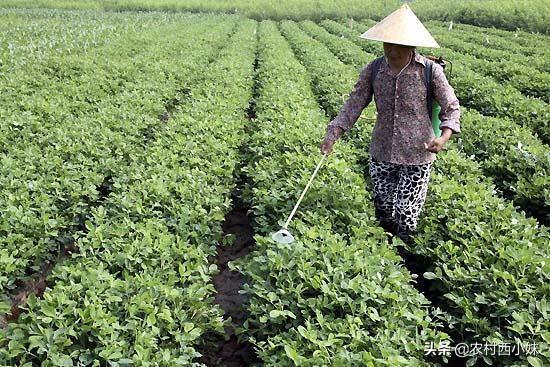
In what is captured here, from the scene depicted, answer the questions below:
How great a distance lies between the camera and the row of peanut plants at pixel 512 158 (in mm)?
5770

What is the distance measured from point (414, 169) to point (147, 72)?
8.61m

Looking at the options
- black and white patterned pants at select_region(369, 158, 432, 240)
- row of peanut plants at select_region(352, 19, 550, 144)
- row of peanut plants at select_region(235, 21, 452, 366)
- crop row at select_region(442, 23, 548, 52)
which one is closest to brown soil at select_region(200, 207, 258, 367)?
row of peanut plants at select_region(235, 21, 452, 366)

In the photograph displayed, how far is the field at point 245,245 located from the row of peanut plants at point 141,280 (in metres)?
0.02

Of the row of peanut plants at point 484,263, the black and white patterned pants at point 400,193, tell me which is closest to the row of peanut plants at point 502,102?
the row of peanut plants at point 484,263

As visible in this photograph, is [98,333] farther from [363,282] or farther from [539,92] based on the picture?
[539,92]

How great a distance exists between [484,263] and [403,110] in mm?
1420

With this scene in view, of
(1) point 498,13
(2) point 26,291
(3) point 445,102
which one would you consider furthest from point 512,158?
(1) point 498,13

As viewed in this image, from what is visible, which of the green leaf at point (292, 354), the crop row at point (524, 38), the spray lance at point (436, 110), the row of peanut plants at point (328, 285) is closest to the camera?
the green leaf at point (292, 354)

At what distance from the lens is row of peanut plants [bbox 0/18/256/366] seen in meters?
2.86

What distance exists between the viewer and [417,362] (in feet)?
9.48

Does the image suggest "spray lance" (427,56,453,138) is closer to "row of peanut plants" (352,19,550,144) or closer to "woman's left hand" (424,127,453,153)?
"woman's left hand" (424,127,453,153)

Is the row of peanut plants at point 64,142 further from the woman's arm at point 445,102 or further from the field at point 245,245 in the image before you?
the woman's arm at point 445,102

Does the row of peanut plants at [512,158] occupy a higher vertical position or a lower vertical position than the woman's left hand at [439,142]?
lower

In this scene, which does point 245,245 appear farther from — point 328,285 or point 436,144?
point 436,144
